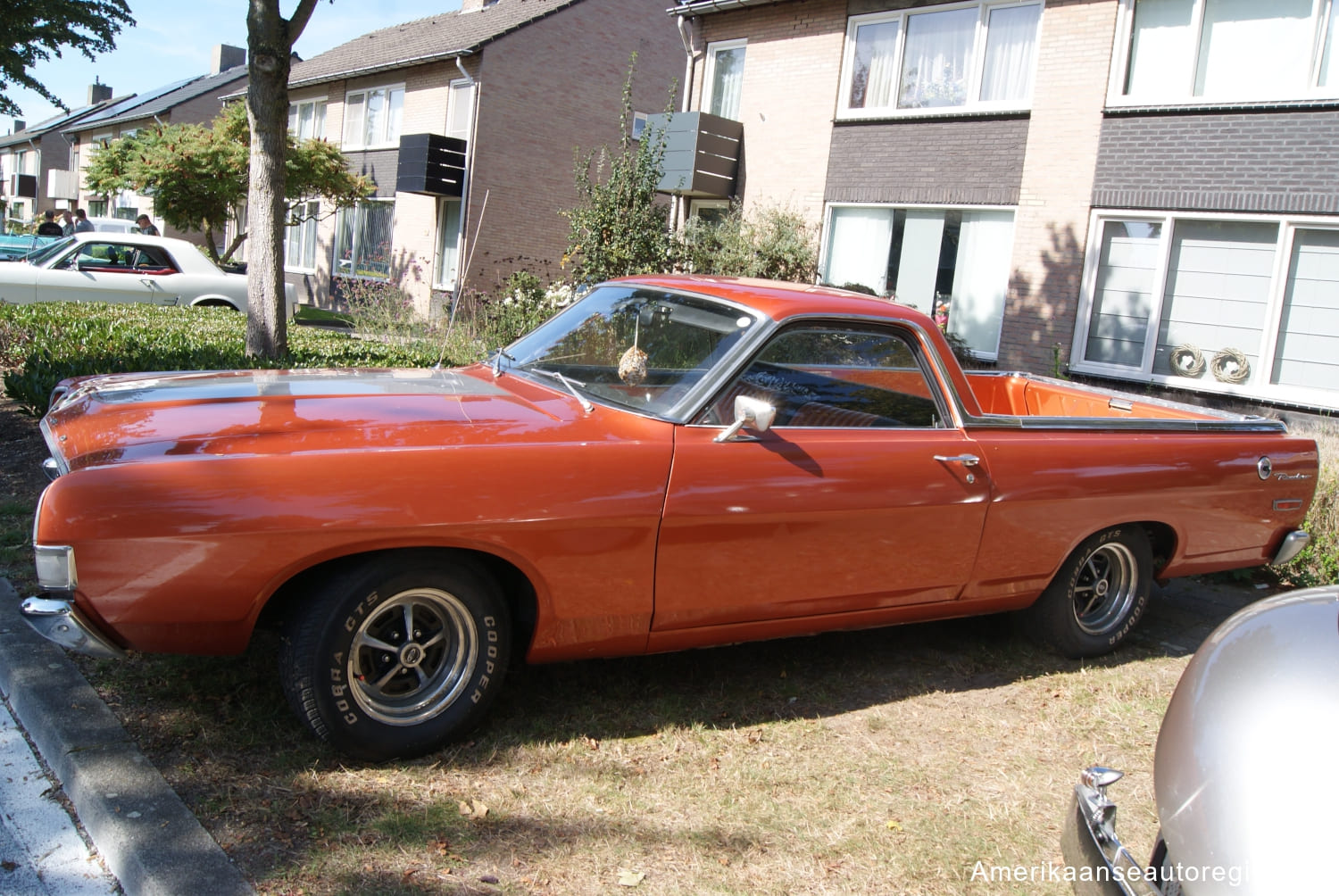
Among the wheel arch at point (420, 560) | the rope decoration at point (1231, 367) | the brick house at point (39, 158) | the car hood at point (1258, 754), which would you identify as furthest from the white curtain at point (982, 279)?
the brick house at point (39, 158)

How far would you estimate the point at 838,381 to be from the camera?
4.15 meters

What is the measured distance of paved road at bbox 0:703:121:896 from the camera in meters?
2.68

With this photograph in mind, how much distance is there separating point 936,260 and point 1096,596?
29.1ft

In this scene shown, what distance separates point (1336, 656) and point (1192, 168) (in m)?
10.4

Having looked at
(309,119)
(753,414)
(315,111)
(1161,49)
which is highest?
(315,111)

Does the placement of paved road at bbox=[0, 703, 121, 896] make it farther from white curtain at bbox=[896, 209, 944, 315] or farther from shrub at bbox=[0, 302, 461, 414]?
white curtain at bbox=[896, 209, 944, 315]

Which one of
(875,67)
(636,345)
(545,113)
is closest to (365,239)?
(545,113)

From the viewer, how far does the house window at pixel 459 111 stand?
71.5 ft

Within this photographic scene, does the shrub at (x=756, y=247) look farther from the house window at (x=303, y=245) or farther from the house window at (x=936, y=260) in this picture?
the house window at (x=303, y=245)

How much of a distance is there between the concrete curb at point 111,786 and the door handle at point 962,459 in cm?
285

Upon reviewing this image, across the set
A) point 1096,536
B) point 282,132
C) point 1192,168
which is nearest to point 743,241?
point 1192,168

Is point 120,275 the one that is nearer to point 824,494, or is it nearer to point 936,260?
point 936,260

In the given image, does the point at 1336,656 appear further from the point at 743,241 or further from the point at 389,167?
the point at 389,167

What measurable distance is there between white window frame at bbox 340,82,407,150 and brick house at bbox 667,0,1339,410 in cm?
1194
